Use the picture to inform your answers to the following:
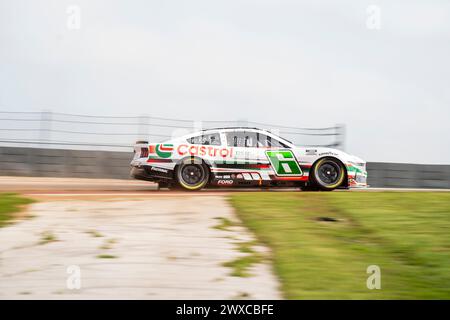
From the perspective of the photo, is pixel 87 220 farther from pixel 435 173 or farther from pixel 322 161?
pixel 435 173

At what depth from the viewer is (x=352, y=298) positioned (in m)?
4.91

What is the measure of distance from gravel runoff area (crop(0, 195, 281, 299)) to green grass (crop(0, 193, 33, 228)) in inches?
8.8

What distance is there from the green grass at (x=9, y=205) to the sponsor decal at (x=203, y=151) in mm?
3423

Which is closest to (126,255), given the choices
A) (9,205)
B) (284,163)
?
(9,205)

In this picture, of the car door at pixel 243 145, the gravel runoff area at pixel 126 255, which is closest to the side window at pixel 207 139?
the car door at pixel 243 145

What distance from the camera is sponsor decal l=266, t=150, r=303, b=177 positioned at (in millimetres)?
11703

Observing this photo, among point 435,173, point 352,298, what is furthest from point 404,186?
point 352,298

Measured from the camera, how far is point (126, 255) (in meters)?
6.01

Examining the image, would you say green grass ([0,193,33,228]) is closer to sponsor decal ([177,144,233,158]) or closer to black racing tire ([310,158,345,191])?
sponsor decal ([177,144,233,158])

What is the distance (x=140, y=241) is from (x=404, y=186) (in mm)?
12460

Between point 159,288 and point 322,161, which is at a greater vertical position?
point 322,161

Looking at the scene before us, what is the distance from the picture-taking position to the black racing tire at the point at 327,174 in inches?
464

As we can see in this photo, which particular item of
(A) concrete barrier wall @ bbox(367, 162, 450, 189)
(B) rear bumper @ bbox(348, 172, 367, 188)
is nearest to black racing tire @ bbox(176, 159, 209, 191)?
(B) rear bumper @ bbox(348, 172, 367, 188)
